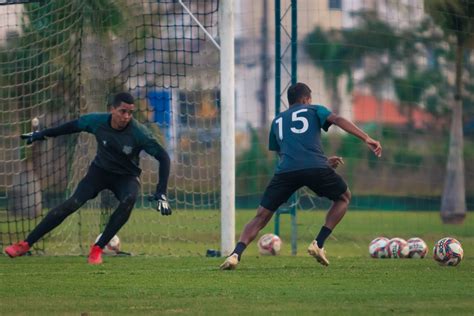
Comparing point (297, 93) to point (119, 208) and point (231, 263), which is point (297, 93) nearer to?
point (231, 263)

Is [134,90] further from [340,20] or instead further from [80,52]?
[340,20]

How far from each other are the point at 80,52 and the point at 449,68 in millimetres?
7669

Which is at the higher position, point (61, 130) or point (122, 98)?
point (122, 98)

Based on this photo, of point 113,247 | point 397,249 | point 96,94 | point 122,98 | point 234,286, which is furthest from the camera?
point 96,94

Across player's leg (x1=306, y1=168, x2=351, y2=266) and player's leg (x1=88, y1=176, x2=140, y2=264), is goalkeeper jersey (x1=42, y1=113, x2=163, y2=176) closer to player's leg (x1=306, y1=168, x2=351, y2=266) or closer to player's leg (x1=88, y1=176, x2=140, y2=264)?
player's leg (x1=88, y1=176, x2=140, y2=264)

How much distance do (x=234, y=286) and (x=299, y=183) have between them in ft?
7.37

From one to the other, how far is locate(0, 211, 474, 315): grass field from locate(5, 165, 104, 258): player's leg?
0.22m

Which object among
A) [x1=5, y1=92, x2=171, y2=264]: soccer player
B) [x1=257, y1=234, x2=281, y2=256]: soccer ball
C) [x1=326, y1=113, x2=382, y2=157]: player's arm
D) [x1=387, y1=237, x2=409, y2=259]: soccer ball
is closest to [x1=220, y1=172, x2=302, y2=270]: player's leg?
[x1=326, y1=113, x2=382, y2=157]: player's arm

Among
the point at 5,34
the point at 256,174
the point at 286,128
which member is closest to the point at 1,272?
the point at 286,128

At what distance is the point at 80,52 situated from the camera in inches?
648

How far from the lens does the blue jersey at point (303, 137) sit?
496 inches

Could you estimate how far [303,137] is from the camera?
12617 millimetres

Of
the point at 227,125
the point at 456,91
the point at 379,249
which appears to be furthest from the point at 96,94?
the point at 456,91

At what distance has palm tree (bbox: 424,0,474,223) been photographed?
19859 millimetres
